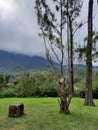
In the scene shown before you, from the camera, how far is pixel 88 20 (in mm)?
23812

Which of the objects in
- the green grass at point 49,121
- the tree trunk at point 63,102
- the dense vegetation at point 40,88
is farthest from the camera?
the dense vegetation at point 40,88

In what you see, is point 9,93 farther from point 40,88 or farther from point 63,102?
point 63,102

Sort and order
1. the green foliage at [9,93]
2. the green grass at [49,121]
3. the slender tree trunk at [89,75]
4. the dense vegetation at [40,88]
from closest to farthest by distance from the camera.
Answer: the green grass at [49,121]
the slender tree trunk at [89,75]
the dense vegetation at [40,88]
the green foliage at [9,93]

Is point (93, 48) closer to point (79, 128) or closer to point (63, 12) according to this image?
point (63, 12)

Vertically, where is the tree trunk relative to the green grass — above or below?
above

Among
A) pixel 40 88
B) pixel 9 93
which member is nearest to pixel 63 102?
pixel 40 88

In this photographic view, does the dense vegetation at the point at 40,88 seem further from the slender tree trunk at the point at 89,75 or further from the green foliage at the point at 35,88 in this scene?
the slender tree trunk at the point at 89,75

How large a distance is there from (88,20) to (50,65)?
5.50 m

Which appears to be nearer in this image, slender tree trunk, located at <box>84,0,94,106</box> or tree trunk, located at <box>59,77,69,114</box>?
tree trunk, located at <box>59,77,69,114</box>

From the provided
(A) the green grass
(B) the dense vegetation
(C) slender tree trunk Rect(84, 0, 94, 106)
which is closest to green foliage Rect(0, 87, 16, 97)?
(B) the dense vegetation

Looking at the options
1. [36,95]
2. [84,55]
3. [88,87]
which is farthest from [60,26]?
[36,95]

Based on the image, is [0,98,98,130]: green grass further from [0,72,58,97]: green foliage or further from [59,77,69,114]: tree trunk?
[0,72,58,97]: green foliage

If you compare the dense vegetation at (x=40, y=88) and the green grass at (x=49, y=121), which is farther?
the dense vegetation at (x=40, y=88)

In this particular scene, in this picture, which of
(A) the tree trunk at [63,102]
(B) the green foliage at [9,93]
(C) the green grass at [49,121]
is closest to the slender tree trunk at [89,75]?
(C) the green grass at [49,121]
